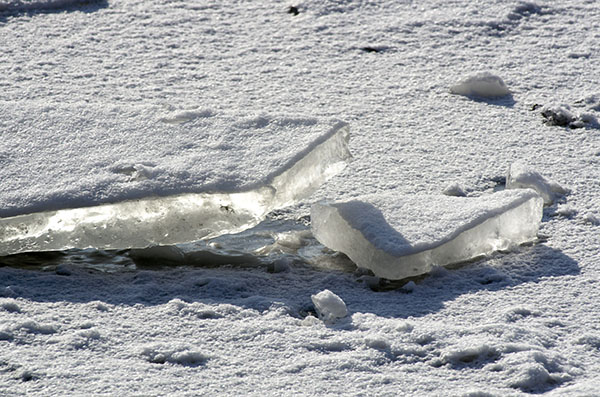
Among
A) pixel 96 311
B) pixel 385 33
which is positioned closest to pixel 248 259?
pixel 96 311

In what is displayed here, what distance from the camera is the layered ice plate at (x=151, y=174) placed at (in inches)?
89.2

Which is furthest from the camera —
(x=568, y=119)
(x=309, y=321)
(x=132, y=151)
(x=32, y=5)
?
(x=32, y=5)

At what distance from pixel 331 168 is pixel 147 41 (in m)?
1.77

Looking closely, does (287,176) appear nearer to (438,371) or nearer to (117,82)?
(438,371)

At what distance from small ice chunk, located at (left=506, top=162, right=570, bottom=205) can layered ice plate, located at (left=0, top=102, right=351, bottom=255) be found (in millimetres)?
522

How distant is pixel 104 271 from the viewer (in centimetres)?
232

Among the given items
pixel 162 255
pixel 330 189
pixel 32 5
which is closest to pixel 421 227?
pixel 330 189

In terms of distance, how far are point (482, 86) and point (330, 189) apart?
3.30 ft

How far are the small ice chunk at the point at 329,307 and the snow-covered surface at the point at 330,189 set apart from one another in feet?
0.10

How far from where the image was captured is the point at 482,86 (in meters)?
3.45

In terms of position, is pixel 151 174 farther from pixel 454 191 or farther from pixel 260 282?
pixel 454 191

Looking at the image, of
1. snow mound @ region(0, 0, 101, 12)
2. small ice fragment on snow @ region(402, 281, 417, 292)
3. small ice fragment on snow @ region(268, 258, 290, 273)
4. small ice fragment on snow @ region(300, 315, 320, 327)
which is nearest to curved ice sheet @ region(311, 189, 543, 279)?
small ice fragment on snow @ region(402, 281, 417, 292)

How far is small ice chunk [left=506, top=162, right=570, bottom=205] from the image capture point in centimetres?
265

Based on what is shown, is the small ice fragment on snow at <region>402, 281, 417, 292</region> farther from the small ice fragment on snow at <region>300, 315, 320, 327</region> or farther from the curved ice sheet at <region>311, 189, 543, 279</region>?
the small ice fragment on snow at <region>300, 315, 320, 327</region>
